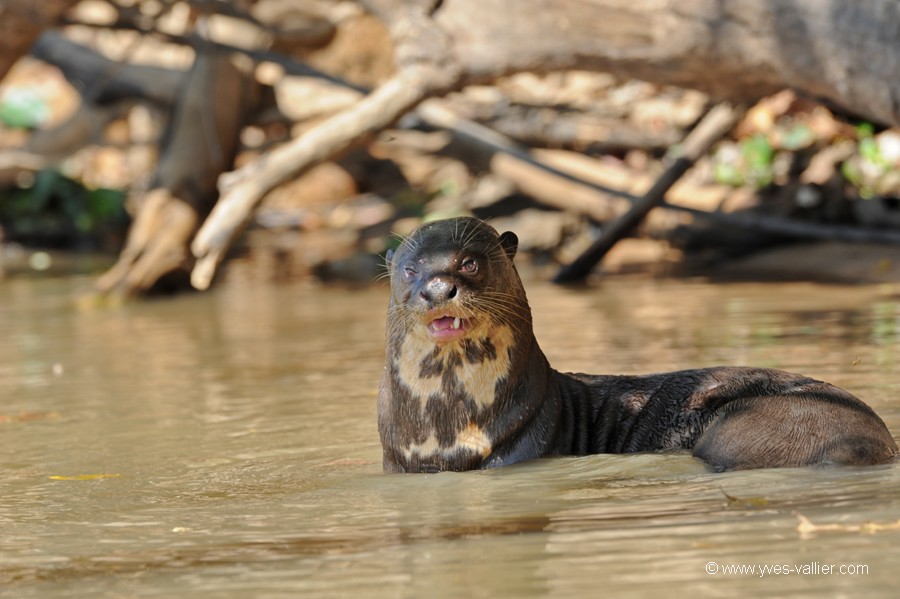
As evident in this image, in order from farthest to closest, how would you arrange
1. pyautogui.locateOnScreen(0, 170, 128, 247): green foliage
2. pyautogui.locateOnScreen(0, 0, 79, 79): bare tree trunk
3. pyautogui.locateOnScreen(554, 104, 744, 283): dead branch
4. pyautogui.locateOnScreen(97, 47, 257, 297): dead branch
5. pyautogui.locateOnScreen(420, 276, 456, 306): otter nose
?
1. pyautogui.locateOnScreen(0, 170, 128, 247): green foliage
2. pyautogui.locateOnScreen(97, 47, 257, 297): dead branch
3. pyautogui.locateOnScreen(554, 104, 744, 283): dead branch
4. pyautogui.locateOnScreen(0, 0, 79, 79): bare tree trunk
5. pyautogui.locateOnScreen(420, 276, 456, 306): otter nose

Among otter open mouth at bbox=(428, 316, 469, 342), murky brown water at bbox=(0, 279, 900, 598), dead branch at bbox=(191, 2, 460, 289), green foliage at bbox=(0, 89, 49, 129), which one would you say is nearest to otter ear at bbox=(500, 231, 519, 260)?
otter open mouth at bbox=(428, 316, 469, 342)

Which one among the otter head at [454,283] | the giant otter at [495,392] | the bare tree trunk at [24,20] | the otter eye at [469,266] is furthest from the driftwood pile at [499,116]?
the otter eye at [469,266]

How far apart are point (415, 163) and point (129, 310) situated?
22.6 ft

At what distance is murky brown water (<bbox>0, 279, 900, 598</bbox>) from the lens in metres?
3.32

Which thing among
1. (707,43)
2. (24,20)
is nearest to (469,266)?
(707,43)

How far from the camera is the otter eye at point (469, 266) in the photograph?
188 inches

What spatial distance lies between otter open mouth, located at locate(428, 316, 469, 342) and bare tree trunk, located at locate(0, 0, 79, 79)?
20.9ft

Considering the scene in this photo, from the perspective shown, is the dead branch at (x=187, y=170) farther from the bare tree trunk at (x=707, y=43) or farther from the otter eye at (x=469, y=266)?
the otter eye at (x=469, y=266)

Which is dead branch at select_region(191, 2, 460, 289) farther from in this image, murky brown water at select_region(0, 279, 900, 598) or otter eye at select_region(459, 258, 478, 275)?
otter eye at select_region(459, 258, 478, 275)

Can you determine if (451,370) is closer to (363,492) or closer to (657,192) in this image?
(363,492)

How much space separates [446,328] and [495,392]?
28cm

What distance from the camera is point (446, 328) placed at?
4.65m

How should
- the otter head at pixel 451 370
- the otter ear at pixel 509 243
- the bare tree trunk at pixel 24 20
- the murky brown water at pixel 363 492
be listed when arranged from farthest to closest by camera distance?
the bare tree trunk at pixel 24 20 < the otter ear at pixel 509 243 < the otter head at pixel 451 370 < the murky brown water at pixel 363 492

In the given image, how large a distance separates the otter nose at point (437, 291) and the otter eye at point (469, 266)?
16cm
